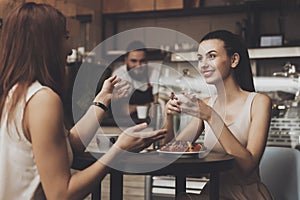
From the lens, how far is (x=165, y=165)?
1.52 m

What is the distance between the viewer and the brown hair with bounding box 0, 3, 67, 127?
131cm

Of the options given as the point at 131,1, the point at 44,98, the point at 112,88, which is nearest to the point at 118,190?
the point at 112,88

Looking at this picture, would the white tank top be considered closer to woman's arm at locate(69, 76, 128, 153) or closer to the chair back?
woman's arm at locate(69, 76, 128, 153)

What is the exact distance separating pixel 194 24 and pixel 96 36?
1006mm

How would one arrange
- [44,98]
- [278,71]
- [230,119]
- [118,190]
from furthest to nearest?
1. [278,71]
2. [230,119]
3. [118,190]
4. [44,98]

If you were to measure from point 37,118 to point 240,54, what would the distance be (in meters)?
1.11

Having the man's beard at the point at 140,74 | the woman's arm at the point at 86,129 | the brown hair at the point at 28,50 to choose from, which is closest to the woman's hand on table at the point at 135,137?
the brown hair at the point at 28,50

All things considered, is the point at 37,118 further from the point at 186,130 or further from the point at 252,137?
the point at 186,130

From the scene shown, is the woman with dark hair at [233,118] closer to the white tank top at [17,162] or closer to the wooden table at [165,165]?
the wooden table at [165,165]

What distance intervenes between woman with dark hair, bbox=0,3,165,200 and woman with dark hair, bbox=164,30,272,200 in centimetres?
48

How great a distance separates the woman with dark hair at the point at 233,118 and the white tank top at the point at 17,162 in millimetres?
579

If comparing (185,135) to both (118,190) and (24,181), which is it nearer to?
(118,190)

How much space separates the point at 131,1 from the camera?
449 cm

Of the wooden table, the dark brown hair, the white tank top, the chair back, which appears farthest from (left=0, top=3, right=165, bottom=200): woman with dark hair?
the chair back
